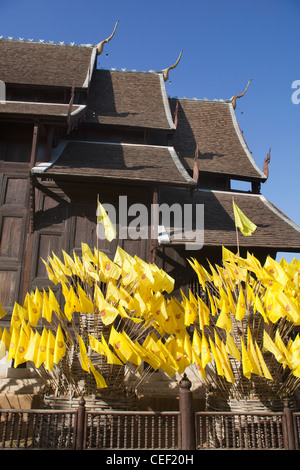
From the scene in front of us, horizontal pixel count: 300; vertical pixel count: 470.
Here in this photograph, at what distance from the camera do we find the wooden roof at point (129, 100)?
10.6 m

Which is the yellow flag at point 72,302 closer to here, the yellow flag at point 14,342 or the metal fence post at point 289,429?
the yellow flag at point 14,342

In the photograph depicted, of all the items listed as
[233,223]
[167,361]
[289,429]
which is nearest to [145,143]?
[233,223]

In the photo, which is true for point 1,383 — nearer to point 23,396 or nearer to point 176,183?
point 23,396

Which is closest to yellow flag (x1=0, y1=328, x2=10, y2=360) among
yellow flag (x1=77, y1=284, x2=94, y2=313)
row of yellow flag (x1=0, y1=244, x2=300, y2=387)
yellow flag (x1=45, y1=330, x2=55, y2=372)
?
row of yellow flag (x1=0, y1=244, x2=300, y2=387)

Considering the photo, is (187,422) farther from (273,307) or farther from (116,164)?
(116,164)

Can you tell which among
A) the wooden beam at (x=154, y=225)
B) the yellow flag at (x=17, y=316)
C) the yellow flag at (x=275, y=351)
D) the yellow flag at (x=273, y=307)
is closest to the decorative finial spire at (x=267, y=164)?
the wooden beam at (x=154, y=225)

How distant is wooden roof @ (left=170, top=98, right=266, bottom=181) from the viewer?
36.1ft

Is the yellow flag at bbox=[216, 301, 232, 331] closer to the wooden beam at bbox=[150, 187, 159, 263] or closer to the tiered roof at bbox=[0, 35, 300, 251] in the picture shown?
the tiered roof at bbox=[0, 35, 300, 251]

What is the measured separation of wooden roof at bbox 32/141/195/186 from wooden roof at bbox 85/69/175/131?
903mm

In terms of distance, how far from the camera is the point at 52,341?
14.1 ft
